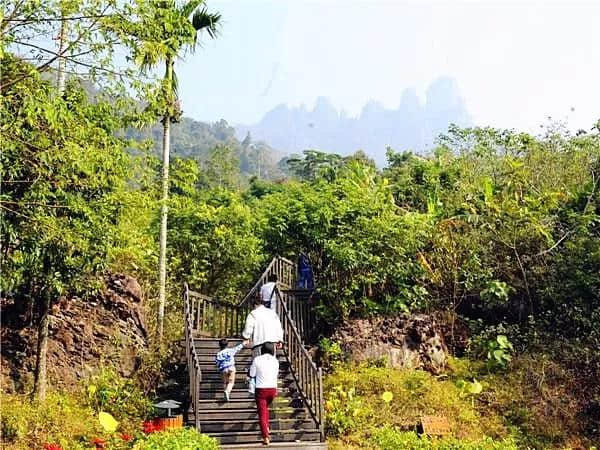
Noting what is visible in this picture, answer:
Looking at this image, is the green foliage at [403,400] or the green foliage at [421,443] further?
the green foliage at [403,400]

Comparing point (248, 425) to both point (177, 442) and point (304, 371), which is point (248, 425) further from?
point (177, 442)

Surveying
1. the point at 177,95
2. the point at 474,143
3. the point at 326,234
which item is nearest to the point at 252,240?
the point at 326,234

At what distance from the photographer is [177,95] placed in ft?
44.0

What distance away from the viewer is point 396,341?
43.2 ft

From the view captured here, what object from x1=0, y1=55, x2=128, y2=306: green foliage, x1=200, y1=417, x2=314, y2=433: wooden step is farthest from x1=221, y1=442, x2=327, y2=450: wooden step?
x1=0, y1=55, x2=128, y2=306: green foliage

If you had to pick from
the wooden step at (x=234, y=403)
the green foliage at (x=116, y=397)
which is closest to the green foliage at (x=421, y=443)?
the wooden step at (x=234, y=403)

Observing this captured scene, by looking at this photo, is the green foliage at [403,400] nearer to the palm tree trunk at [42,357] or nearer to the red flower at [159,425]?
the red flower at [159,425]

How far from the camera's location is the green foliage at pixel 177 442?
701cm

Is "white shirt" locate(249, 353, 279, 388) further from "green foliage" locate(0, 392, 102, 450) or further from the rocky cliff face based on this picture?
the rocky cliff face

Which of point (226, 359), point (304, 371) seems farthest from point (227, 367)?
point (304, 371)

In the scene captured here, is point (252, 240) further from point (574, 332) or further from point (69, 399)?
point (574, 332)

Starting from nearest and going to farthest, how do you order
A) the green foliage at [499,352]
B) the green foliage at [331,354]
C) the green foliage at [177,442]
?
the green foliage at [177,442]
the green foliage at [331,354]
the green foliage at [499,352]

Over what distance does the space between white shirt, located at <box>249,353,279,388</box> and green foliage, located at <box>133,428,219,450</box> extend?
1.17 metres

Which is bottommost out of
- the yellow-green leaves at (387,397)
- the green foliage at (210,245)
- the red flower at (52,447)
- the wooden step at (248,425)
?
the red flower at (52,447)
